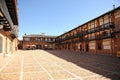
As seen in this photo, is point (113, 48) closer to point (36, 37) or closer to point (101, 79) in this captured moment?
point (101, 79)

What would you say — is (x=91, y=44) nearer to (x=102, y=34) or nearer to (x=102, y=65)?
(x=102, y=34)

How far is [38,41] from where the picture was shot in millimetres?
63250

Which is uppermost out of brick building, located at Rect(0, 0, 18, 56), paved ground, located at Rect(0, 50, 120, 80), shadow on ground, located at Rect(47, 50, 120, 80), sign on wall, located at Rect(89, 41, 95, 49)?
brick building, located at Rect(0, 0, 18, 56)

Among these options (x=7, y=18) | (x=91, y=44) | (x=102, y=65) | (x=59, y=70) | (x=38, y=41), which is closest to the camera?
(x=7, y=18)

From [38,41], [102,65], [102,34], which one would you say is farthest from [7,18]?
[38,41]

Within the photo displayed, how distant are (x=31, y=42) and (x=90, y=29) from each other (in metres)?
36.4

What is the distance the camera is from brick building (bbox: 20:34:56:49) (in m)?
61.3

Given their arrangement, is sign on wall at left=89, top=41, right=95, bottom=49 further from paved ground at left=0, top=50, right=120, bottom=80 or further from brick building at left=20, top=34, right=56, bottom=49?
brick building at left=20, top=34, right=56, bottom=49

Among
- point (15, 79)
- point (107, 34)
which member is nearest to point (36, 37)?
point (107, 34)

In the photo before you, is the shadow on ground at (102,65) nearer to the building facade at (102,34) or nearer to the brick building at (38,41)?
the building facade at (102,34)

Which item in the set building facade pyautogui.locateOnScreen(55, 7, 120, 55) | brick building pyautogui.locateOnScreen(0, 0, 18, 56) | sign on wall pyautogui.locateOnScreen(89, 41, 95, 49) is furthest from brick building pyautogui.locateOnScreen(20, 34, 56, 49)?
brick building pyautogui.locateOnScreen(0, 0, 18, 56)

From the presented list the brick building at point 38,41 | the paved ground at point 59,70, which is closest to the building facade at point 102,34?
the paved ground at point 59,70

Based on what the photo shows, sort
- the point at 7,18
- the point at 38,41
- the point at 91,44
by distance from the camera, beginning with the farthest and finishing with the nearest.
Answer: the point at 38,41 < the point at 91,44 < the point at 7,18

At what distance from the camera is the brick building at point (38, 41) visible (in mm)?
61344
